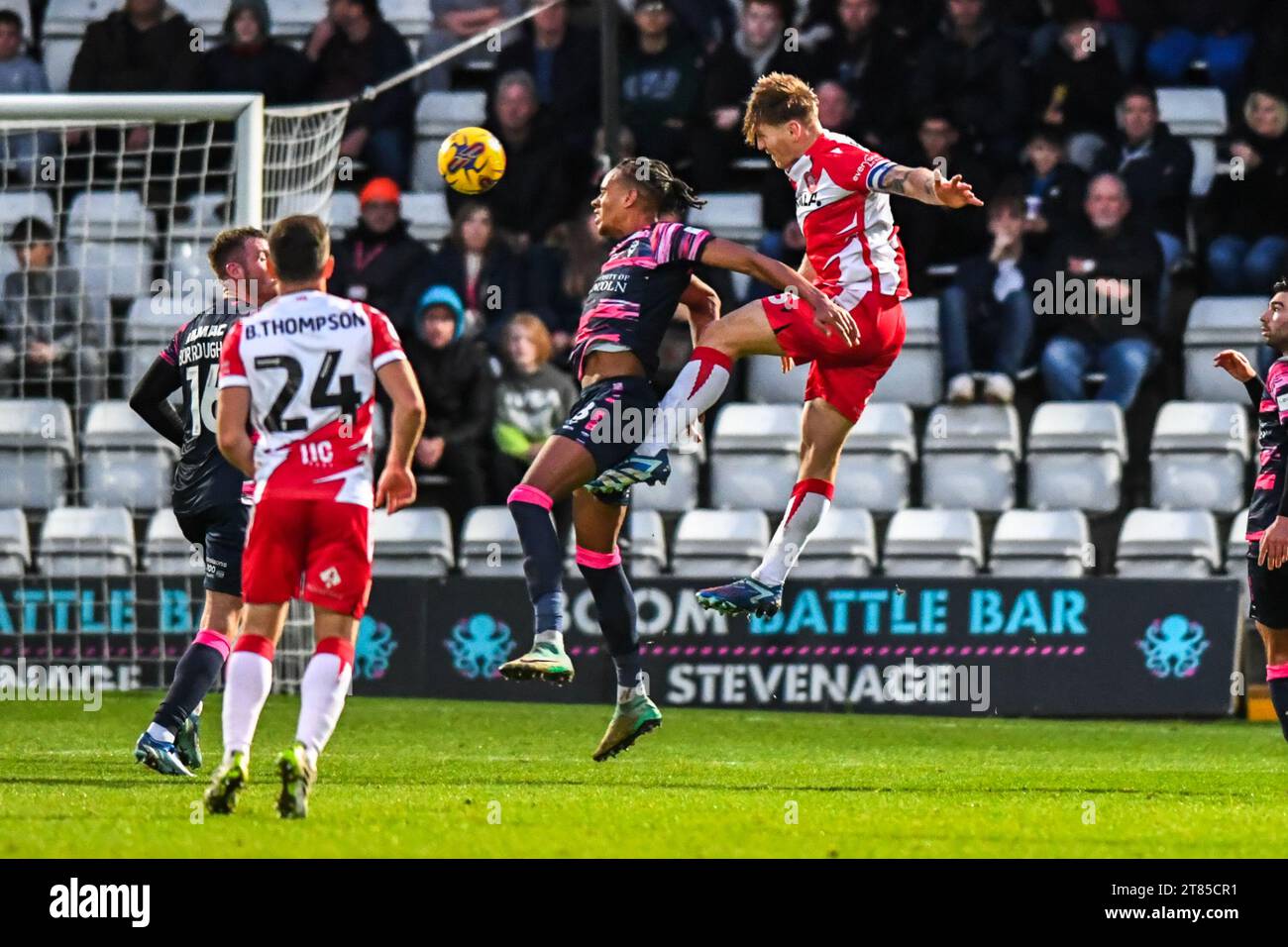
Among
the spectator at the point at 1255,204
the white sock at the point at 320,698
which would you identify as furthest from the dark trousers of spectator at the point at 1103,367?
the white sock at the point at 320,698

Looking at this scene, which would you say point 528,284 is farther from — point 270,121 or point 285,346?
point 285,346

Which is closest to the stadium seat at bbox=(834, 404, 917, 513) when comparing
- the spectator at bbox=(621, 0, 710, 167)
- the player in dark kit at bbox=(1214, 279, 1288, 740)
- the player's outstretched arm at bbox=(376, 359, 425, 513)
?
the spectator at bbox=(621, 0, 710, 167)

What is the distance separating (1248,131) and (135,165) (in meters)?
7.62

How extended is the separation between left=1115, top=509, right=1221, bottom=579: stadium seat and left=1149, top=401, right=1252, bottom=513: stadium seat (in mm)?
313

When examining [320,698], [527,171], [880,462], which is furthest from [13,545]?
[320,698]

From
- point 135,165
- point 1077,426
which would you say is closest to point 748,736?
point 1077,426

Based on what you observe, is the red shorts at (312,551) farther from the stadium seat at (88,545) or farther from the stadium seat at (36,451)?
the stadium seat at (36,451)

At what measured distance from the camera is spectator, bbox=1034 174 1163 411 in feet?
46.9

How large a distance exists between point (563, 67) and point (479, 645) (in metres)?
4.55

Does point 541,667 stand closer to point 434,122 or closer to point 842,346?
point 842,346

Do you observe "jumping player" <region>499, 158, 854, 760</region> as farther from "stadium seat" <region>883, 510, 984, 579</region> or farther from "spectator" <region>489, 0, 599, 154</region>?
"spectator" <region>489, 0, 599, 154</region>

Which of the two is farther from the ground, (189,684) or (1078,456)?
(1078,456)

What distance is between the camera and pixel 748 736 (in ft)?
37.6

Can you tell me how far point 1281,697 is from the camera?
9.28 m
